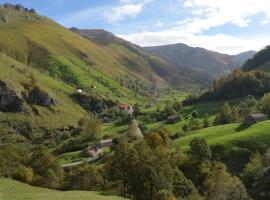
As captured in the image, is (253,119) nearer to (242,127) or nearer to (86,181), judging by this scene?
(242,127)

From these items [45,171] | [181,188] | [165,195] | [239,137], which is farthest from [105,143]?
[165,195]

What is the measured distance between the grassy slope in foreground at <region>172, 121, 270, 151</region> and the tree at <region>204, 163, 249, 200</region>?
26722 millimetres

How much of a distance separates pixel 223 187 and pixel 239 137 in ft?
143

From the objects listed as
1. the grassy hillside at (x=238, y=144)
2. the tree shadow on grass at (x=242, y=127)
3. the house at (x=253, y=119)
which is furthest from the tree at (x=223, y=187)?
the house at (x=253, y=119)

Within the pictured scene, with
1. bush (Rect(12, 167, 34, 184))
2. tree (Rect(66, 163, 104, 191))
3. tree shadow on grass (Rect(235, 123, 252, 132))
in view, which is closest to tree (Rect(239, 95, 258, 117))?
tree shadow on grass (Rect(235, 123, 252, 132))

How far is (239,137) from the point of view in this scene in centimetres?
12769

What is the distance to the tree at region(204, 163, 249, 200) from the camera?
81.7 m

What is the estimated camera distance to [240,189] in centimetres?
8238

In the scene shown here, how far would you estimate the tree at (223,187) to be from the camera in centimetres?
8169

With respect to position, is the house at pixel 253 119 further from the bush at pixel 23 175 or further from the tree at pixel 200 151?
the bush at pixel 23 175

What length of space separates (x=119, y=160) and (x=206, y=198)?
25.5 m

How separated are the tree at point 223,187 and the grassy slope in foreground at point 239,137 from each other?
26722 mm

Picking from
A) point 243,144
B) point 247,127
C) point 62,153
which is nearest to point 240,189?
point 243,144

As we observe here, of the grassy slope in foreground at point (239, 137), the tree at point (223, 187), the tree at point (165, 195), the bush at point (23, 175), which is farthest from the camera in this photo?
the grassy slope in foreground at point (239, 137)
